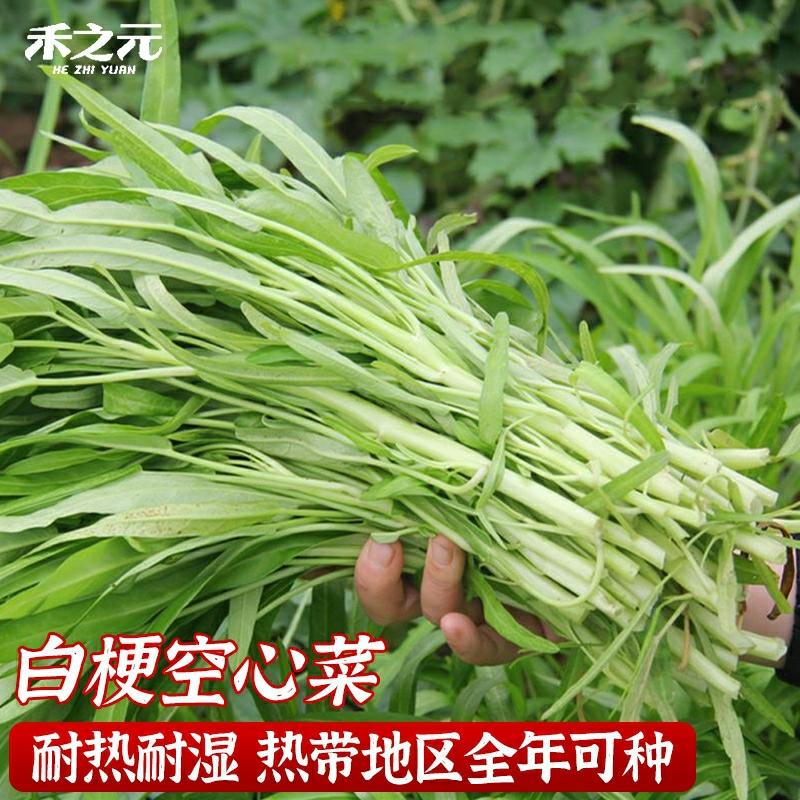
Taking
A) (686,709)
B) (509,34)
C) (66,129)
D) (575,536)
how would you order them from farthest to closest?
1. (66,129)
2. (509,34)
3. (686,709)
4. (575,536)

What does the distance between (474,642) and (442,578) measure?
3.2 inches

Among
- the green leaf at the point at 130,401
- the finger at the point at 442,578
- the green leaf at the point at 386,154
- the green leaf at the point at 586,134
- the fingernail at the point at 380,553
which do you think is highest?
the green leaf at the point at 586,134

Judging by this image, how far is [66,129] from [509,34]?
99 cm

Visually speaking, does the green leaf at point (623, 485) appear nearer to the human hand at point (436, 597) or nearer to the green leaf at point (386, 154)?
the human hand at point (436, 597)

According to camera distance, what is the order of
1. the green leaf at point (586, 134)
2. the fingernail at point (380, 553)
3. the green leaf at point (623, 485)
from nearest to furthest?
the green leaf at point (623, 485)
the fingernail at point (380, 553)
the green leaf at point (586, 134)

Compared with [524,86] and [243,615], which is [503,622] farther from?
[524,86]

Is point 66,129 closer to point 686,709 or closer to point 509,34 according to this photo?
point 509,34

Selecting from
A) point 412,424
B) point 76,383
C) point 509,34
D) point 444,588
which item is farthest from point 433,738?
point 509,34

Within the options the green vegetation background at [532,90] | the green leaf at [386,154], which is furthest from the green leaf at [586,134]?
the green leaf at [386,154]

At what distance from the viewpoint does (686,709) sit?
40.3 inches

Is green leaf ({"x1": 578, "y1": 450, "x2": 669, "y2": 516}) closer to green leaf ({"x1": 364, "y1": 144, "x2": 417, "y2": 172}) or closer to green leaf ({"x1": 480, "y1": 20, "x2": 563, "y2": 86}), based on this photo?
green leaf ({"x1": 364, "y1": 144, "x2": 417, "y2": 172})

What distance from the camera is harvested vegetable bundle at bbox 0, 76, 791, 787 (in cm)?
77

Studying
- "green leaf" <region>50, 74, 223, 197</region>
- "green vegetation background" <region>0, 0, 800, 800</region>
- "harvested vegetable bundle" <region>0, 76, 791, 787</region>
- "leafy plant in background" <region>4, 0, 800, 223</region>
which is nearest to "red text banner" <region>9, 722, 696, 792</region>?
"harvested vegetable bundle" <region>0, 76, 791, 787</region>

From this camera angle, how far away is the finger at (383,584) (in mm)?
834
